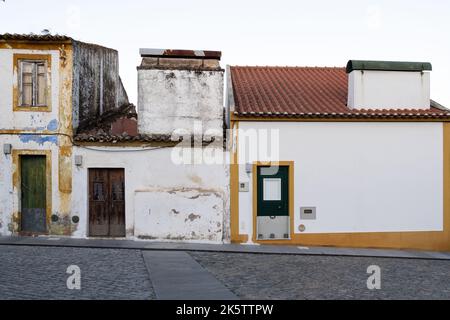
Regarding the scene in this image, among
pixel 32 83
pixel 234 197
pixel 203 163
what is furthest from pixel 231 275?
pixel 32 83

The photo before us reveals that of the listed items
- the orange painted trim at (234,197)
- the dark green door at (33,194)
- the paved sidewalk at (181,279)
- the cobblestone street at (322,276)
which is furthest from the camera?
the orange painted trim at (234,197)

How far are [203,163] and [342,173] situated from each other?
393cm

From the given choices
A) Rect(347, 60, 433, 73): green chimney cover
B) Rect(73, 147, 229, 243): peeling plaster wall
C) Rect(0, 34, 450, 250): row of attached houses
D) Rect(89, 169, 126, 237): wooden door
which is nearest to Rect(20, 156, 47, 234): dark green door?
Rect(0, 34, 450, 250): row of attached houses

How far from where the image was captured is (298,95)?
17688 mm

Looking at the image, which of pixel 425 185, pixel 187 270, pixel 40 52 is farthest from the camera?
pixel 425 185

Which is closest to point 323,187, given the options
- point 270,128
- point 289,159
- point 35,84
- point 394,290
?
point 289,159

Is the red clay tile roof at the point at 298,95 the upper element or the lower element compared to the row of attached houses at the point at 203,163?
upper

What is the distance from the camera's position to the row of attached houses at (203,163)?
15133 mm

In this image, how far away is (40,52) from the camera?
15055 mm

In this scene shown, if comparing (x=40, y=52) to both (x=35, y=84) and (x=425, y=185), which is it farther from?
(x=425, y=185)

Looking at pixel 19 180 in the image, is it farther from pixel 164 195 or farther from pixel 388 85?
pixel 388 85

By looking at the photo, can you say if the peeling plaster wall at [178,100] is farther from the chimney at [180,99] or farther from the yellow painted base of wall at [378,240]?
the yellow painted base of wall at [378,240]

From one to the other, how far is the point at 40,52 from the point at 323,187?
8547mm

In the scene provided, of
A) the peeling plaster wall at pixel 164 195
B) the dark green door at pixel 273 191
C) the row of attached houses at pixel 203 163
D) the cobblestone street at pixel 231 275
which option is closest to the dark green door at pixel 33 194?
the row of attached houses at pixel 203 163
